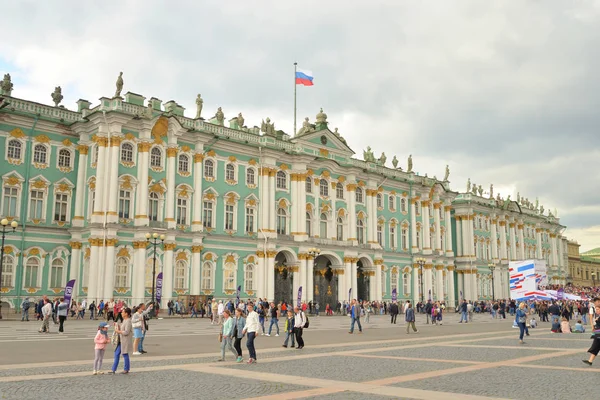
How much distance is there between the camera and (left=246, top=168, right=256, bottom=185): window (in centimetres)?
5497

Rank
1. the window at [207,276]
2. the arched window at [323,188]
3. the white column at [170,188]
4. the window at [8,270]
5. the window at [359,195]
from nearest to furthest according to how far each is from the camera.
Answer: the window at [8,270] → the white column at [170,188] → the window at [207,276] → the arched window at [323,188] → the window at [359,195]

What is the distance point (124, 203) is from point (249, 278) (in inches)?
541

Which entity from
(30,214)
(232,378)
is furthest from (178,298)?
(232,378)

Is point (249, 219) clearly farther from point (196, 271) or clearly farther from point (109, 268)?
point (109, 268)

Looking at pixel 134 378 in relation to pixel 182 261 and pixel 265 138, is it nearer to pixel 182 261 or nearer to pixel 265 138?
pixel 182 261

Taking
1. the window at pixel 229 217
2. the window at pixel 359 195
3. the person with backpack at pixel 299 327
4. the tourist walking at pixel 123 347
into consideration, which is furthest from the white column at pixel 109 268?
the tourist walking at pixel 123 347

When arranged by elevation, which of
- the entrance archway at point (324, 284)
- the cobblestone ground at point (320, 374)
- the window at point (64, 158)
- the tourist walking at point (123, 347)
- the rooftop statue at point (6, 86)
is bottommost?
the cobblestone ground at point (320, 374)

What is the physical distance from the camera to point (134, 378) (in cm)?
1362

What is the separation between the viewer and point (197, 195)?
5059 centimetres

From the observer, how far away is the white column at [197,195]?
50.0 meters

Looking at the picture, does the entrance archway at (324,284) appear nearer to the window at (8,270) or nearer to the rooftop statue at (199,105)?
the rooftop statue at (199,105)

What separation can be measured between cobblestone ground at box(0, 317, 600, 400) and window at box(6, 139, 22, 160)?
83.1 feet

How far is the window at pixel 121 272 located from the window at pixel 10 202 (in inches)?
331

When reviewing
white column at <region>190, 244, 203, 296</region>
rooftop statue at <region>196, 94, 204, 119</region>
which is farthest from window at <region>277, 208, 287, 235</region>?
rooftop statue at <region>196, 94, 204, 119</region>
